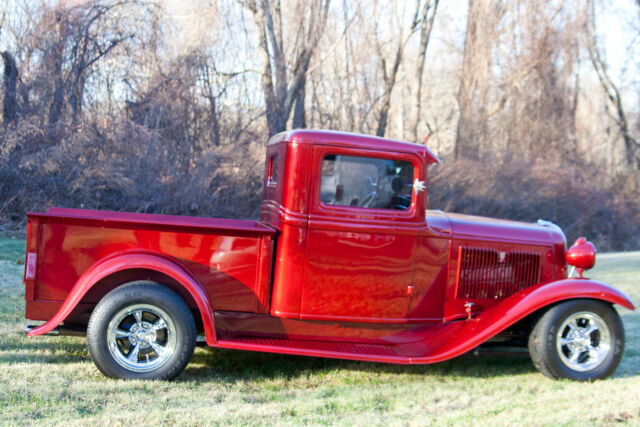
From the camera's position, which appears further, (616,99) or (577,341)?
(616,99)

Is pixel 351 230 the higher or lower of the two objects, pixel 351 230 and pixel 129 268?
the higher

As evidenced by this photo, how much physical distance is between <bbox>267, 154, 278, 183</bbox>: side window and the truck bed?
0.64m

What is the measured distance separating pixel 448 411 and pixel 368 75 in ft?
50.4

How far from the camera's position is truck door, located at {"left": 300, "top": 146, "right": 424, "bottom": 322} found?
4.34m

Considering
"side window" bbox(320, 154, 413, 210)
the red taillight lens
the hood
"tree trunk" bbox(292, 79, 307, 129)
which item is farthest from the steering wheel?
"tree trunk" bbox(292, 79, 307, 129)

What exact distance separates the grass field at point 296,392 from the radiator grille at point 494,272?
679 mm

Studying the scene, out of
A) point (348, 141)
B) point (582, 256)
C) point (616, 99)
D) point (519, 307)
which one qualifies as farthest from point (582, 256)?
point (616, 99)

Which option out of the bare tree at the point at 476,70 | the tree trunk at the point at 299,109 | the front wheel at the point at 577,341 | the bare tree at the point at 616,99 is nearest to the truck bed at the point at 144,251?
the front wheel at the point at 577,341

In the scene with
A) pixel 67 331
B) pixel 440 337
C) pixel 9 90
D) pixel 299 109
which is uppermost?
pixel 299 109

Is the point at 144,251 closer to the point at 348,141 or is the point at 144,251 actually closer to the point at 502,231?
the point at 348,141

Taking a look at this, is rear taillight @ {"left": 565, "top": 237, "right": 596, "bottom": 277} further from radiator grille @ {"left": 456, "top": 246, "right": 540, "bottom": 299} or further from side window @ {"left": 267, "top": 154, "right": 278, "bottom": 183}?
side window @ {"left": 267, "top": 154, "right": 278, "bottom": 183}

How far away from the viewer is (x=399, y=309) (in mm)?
4520

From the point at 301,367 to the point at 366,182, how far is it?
5.35ft

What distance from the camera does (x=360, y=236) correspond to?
438cm
